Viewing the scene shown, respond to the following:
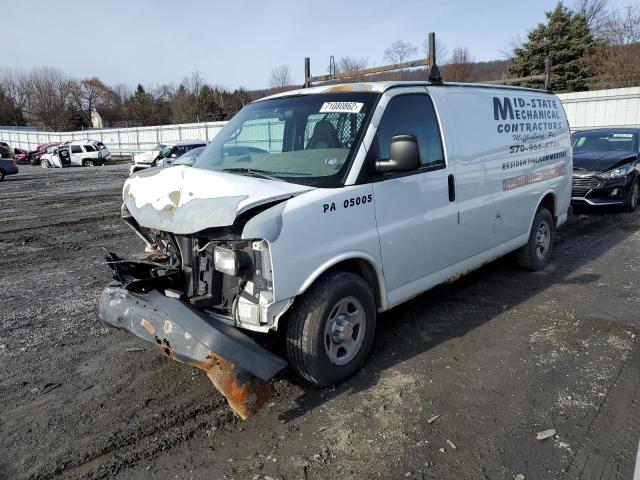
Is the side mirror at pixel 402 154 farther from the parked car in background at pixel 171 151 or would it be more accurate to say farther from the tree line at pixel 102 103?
the tree line at pixel 102 103

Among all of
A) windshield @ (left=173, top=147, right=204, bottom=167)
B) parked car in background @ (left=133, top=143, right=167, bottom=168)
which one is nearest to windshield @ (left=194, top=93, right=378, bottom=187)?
windshield @ (left=173, top=147, right=204, bottom=167)

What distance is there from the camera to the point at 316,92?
4254 millimetres

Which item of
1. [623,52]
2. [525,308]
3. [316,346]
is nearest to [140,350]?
[316,346]

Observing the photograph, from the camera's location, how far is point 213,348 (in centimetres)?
299

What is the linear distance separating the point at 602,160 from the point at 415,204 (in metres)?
7.85

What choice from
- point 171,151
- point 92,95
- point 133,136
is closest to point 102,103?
point 92,95

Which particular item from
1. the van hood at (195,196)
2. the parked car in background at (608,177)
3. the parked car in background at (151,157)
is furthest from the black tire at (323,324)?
the parked car in background at (151,157)

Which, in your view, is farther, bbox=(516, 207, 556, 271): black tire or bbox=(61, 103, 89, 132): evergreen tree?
bbox=(61, 103, 89, 132): evergreen tree

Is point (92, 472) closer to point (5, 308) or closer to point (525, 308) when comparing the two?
point (5, 308)

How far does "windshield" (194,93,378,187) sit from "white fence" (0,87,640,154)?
9cm

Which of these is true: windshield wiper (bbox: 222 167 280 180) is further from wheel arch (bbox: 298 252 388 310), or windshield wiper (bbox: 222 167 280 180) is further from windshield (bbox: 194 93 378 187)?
wheel arch (bbox: 298 252 388 310)

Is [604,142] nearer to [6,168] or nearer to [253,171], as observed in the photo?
[253,171]

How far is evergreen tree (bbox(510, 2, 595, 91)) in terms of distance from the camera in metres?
35.1

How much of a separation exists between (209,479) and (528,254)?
4860 mm
